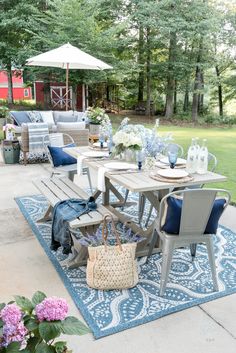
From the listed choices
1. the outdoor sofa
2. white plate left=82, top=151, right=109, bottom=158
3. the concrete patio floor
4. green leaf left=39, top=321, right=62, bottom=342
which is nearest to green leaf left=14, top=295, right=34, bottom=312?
green leaf left=39, top=321, right=62, bottom=342

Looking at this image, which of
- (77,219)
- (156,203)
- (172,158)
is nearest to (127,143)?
(172,158)

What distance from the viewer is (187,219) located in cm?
225

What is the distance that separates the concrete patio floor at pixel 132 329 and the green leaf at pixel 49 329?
2.74ft

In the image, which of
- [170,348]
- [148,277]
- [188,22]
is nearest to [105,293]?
[148,277]

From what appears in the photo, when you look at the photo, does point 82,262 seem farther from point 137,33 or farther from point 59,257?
point 137,33

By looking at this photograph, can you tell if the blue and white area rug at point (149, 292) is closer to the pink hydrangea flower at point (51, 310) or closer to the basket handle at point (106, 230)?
the basket handle at point (106, 230)

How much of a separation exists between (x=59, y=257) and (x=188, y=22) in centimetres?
1359

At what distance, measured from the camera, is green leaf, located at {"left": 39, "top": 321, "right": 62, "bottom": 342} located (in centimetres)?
106

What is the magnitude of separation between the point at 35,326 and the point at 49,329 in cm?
6

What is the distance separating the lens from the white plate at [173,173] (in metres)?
2.64

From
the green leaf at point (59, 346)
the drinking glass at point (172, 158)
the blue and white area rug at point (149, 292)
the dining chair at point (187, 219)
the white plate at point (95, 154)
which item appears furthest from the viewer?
the white plate at point (95, 154)

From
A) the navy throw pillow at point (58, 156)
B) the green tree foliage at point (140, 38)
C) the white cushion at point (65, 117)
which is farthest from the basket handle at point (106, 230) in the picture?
the green tree foliage at point (140, 38)

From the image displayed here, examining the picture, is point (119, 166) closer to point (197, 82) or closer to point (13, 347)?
point (13, 347)

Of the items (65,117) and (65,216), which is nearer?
(65,216)
